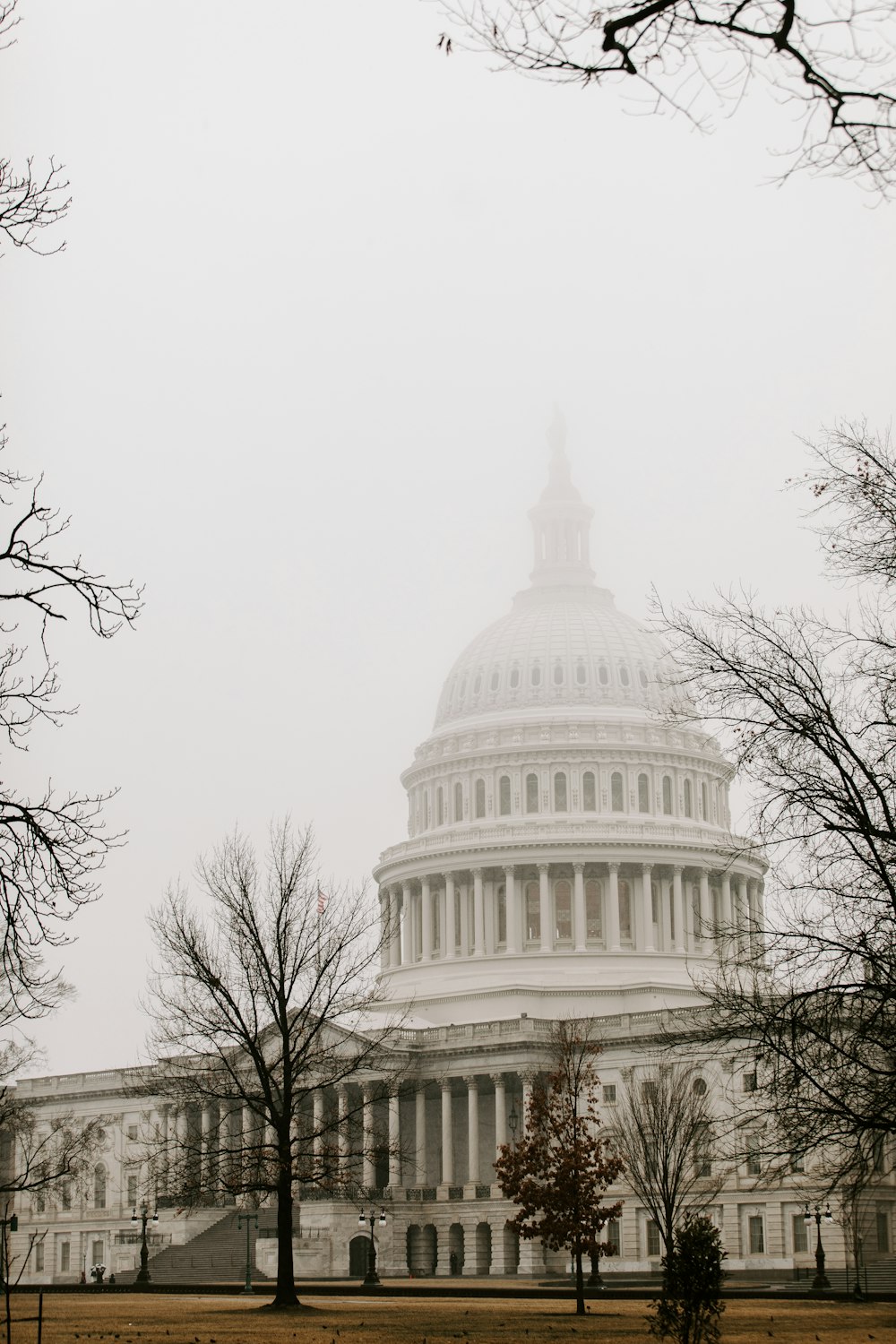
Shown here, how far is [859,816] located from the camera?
2302cm

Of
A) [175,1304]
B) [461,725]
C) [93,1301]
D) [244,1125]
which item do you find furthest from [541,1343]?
[461,725]

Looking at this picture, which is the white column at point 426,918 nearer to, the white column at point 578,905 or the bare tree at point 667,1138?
the white column at point 578,905

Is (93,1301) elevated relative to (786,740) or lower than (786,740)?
lower

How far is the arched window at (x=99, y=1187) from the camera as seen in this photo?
5079 inches

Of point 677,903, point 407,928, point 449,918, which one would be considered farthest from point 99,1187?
point 677,903

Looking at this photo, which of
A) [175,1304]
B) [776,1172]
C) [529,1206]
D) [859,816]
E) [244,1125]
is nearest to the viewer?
[859,816]

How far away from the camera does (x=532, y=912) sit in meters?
128

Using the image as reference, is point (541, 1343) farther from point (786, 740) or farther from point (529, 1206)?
point (529, 1206)

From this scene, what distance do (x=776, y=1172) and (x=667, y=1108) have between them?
54869 mm

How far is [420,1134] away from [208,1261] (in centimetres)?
1585

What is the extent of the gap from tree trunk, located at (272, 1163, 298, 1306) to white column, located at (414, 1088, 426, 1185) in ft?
197

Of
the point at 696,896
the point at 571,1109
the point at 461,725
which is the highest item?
the point at 461,725

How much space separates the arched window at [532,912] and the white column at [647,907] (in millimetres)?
7046

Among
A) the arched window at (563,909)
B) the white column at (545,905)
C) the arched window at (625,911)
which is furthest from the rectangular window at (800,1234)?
the arched window at (563,909)
